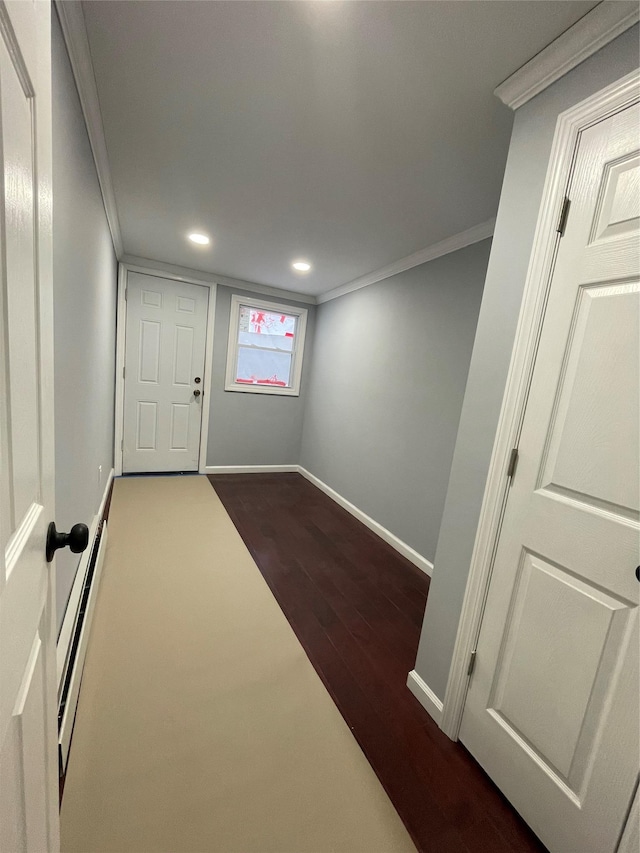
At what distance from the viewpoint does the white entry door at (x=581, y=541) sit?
34.8 inches

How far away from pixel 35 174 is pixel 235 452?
3941mm

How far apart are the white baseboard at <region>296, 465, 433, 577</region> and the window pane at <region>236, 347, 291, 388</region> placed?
4.47ft

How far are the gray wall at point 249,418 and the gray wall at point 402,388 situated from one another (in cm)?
63

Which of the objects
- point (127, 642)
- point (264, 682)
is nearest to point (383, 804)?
point (264, 682)

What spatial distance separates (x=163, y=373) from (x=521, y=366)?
3.68 m

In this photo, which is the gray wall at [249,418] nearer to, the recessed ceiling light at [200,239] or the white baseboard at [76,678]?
the recessed ceiling light at [200,239]

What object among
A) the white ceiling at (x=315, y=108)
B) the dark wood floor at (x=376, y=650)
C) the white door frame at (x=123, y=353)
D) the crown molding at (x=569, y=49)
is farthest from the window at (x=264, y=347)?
the crown molding at (x=569, y=49)

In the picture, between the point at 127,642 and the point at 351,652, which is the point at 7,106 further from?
the point at 351,652

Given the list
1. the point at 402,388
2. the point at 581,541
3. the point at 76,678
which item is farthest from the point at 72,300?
the point at 402,388

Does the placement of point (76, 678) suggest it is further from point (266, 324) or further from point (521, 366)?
point (266, 324)

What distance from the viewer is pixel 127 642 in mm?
1633

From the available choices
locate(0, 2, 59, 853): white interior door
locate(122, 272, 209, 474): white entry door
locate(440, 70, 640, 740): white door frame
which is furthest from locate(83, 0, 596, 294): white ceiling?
locate(122, 272, 209, 474): white entry door

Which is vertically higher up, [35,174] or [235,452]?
[35,174]

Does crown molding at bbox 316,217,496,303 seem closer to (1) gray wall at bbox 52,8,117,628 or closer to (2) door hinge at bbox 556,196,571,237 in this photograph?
(2) door hinge at bbox 556,196,571,237
